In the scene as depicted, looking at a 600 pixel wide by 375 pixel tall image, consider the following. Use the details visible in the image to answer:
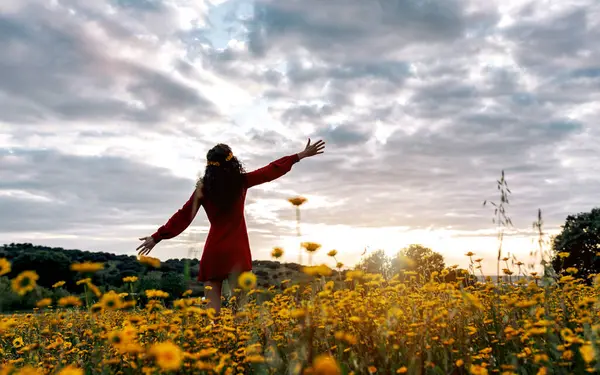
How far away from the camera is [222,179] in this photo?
686 centimetres

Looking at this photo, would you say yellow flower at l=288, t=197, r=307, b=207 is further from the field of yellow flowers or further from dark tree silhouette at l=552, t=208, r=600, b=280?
dark tree silhouette at l=552, t=208, r=600, b=280

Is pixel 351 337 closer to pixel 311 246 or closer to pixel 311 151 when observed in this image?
pixel 311 246

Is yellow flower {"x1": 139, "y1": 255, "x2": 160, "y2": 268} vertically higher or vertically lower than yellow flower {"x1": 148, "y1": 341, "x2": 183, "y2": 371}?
higher

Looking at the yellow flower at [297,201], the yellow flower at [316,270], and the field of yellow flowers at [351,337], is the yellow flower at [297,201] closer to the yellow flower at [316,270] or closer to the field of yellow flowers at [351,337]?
the field of yellow flowers at [351,337]

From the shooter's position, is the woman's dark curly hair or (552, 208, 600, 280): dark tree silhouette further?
(552, 208, 600, 280): dark tree silhouette

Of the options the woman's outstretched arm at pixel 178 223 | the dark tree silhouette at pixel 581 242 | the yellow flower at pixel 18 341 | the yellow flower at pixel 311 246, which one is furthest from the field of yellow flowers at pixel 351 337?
the dark tree silhouette at pixel 581 242

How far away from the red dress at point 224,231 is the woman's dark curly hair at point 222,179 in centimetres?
9

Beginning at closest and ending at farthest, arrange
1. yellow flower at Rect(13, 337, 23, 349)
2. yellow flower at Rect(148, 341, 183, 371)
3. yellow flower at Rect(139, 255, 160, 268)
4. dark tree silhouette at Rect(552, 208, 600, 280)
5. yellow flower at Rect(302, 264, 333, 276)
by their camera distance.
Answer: yellow flower at Rect(148, 341, 183, 371) < yellow flower at Rect(302, 264, 333, 276) < yellow flower at Rect(139, 255, 160, 268) < yellow flower at Rect(13, 337, 23, 349) < dark tree silhouette at Rect(552, 208, 600, 280)

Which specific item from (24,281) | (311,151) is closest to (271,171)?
(311,151)

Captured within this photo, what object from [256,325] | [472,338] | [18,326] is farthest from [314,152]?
[18,326]

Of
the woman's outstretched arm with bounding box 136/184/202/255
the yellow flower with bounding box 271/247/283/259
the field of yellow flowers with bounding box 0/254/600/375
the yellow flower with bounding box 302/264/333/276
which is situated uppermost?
the woman's outstretched arm with bounding box 136/184/202/255

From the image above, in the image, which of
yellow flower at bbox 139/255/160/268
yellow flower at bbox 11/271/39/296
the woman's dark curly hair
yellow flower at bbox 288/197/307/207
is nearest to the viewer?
yellow flower at bbox 11/271/39/296

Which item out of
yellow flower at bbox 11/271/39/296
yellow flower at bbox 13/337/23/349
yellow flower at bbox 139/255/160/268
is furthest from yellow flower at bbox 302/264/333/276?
yellow flower at bbox 13/337/23/349

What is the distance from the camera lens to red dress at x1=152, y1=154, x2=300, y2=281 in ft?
21.7
